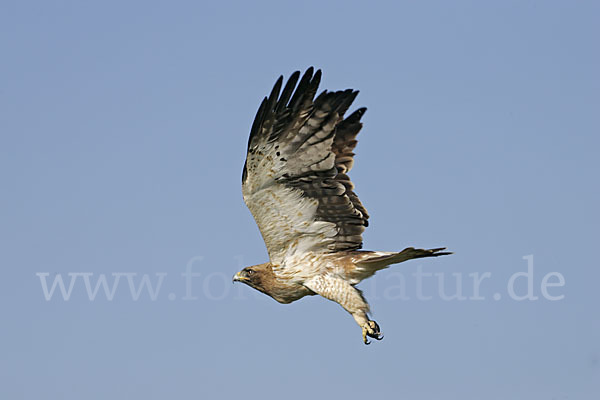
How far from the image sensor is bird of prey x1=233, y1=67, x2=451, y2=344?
10.3 metres

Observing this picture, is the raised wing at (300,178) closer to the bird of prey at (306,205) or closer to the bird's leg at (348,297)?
the bird of prey at (306,205)

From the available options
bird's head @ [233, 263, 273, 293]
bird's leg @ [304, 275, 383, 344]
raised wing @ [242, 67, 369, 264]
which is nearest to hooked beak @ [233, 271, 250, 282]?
bird's head @ [233, 263, 273, 293]

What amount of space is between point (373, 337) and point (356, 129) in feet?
9.26

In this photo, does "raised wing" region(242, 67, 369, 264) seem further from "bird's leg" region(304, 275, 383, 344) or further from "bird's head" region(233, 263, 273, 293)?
"bird's leg" region(304, 275, 383, 344)

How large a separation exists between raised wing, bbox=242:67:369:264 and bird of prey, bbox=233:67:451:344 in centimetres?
1

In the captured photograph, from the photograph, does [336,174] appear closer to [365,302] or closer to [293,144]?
[293,144]

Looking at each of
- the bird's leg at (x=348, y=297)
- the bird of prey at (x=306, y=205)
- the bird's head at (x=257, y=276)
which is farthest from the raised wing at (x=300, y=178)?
the bird's leg at (x=348, y=297)

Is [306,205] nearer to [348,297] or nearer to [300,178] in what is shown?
[300,178]

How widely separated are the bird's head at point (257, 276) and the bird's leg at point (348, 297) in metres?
0.54

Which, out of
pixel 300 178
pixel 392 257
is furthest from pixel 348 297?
pixel 300 178

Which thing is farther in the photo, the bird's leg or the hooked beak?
the hooked beak

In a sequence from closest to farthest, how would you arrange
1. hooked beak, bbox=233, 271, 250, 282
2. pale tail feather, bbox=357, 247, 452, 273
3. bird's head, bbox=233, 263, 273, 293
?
1. pale tail feather, bbox=357, 247, 452, 273
2. bird's head, bbox=233, 263, 273, 293
3. hooked beak, bbox=233, 271, 250, 282

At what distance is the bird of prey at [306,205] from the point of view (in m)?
10.3

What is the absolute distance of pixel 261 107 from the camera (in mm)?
10242
